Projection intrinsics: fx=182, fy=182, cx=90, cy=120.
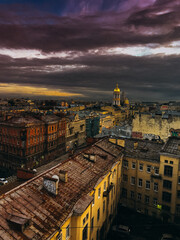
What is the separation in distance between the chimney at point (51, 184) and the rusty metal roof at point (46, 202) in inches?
13.2

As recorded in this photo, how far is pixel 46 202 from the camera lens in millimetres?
16984

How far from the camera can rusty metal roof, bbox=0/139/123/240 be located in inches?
540

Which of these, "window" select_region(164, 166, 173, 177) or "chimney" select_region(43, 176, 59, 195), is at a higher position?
"chimney" select_region(43, 176, 59, 195)

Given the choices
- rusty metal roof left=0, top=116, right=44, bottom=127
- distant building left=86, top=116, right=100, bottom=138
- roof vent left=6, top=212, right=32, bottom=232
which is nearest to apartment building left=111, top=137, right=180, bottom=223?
roof vent left=6, top=212, right=32, bottom=232

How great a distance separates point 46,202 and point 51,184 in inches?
69.9

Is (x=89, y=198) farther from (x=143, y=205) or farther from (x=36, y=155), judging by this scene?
(x=36, y=155)

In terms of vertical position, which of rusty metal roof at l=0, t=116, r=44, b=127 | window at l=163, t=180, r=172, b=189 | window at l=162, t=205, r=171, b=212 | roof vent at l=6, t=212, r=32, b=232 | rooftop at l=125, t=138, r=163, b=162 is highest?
rusty metal roof at l=0, t=116, r=44, b=127

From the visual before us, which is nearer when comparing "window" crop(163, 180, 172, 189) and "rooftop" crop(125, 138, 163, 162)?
"window" crop(163, 180, 172, 189)

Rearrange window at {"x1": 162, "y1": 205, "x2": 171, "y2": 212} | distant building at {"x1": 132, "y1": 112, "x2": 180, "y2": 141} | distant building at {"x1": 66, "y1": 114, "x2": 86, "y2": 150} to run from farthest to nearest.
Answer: distant building at {"x1": 66, "y1": 114, "x2": 86, "y2": 150}, distant building at {"x1": 132, "y1": 112, "x2": 180, "y2": 141}, window at {"x1": 162, "y1": 205, "x2": 171, "y2": 212}

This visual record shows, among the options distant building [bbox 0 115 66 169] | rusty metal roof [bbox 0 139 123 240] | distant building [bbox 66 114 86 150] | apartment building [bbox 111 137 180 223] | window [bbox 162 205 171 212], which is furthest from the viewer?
distant building [bbox 66 114 86 150]

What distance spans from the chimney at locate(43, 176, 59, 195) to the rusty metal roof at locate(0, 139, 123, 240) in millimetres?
335

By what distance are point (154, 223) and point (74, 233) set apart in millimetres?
22784

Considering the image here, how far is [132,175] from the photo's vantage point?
37.0 meters

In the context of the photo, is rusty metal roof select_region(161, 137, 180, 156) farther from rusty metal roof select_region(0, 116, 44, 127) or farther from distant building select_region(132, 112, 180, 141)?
rusty metal roof select_region(0, 116, 44, 127)
